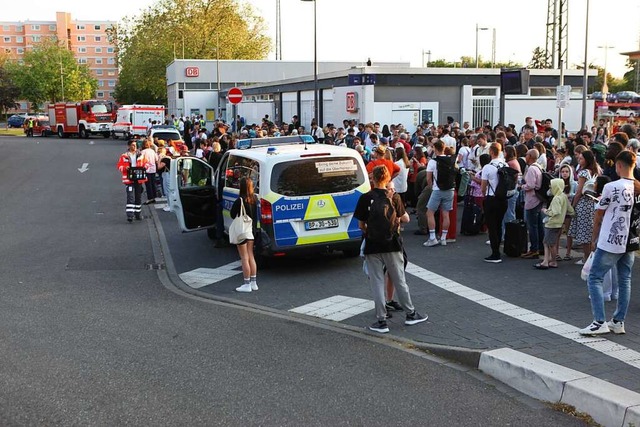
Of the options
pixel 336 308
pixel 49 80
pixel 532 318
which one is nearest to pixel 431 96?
pixel 336 308

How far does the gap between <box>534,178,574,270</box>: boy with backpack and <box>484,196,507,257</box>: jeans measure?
694 millimetres

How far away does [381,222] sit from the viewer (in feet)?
26.3

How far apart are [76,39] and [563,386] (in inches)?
6750

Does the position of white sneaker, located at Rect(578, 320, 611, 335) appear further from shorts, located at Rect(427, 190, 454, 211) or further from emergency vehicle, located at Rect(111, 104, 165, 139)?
emergency vehicle, located at Rect(111, 104, 165, 139)

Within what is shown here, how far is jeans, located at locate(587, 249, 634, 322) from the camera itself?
7.39 metres

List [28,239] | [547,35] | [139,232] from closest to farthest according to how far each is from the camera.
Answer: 1. [28,239]
2. [139,232]
3. [547,35]

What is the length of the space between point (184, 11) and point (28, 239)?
211ft

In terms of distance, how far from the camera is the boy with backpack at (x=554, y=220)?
35.4 ft

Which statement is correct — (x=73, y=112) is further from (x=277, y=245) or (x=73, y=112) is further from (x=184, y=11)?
(x=277, y=245)

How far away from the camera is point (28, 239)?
14695 millimetres

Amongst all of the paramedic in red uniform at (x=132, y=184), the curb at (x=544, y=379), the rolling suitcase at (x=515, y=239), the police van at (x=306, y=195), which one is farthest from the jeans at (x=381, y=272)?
the paramedic in red uniform at (x=132, y=184)

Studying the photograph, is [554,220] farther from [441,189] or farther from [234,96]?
[234,96]

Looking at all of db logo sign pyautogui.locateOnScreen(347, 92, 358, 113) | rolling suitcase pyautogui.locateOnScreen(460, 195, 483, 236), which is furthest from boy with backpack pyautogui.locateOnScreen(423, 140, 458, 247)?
db logo sign pyautogui.locateOnScreen(347, 92, 358, 113)

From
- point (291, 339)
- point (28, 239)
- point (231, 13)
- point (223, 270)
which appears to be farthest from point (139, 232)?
point (231, 13)
